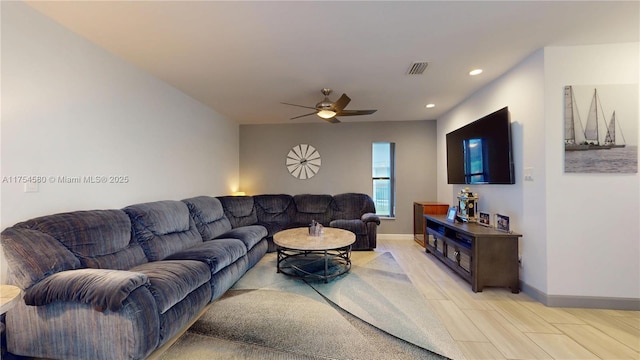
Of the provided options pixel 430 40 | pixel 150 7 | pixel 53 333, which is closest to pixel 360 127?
pixel 430 40

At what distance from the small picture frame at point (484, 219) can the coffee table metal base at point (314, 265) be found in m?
1.87

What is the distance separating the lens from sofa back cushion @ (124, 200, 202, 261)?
2.45 m

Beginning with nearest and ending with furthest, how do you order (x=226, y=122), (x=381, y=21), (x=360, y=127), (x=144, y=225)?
(x=381, y=21) < (x=144, y=225) < (x=226, y=122) < (x=360, y=127)

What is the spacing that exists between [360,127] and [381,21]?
11.3ft

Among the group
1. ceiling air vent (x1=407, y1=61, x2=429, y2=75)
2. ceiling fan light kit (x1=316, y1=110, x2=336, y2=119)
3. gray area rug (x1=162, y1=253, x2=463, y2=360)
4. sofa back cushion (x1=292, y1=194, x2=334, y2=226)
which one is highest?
ceiling air vent (x1=407, y1=61, x2=429, y2=75)

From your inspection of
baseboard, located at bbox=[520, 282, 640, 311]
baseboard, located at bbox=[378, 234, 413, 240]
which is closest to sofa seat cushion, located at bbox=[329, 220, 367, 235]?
baseboard, located at bbox=[378, 234, 413, 240]

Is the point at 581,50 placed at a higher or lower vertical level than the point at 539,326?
higher

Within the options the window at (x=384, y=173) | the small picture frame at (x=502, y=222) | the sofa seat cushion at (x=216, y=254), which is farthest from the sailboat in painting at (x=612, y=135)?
the sofa seat cushion at (x=216, y=254)

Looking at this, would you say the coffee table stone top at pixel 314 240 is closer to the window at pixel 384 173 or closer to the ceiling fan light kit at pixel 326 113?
the ceiling fan light kit at pixel 326 113

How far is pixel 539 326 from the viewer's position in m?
2.09

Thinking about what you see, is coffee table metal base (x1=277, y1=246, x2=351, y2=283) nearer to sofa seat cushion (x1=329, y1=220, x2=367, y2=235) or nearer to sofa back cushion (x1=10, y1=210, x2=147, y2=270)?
sofa seat cushion (x1=329, y1=220, x2=367, y2=235)

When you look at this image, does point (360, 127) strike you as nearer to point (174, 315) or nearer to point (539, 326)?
point (539, 326)

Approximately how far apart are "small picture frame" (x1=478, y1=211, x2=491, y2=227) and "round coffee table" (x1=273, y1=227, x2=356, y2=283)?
1.78 meters

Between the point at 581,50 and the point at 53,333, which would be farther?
the point at 581,50
